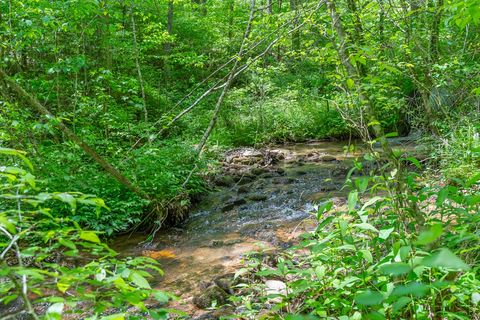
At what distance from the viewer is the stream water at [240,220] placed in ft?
14.6

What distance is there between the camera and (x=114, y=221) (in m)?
5.30

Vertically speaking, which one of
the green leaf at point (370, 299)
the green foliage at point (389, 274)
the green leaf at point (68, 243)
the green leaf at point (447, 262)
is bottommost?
the green foliage at point (389, 274)

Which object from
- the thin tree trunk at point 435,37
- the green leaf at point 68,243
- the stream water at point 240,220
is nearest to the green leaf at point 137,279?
the green leaf at point 68,243

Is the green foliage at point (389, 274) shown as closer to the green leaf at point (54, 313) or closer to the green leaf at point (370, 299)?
the green leaf at point (370, 299)

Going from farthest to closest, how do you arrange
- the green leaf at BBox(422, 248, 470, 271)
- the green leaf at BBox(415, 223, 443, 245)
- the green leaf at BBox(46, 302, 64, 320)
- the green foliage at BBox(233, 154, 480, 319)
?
the green foliage at BBox(233, 154, 480, 319)
the green leaf at BBox(46, 302, 64, 320)
the green leaf at BBox(415, 223, 443, 245)
the green leaf at BBox(422, 248, 470, 271)

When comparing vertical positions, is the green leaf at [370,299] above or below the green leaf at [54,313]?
below

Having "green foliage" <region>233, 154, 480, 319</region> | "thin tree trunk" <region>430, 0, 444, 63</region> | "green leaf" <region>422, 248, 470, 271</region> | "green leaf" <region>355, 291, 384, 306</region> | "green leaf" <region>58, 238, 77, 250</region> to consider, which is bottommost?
"green foliage" <region>233, 154, 480, 319</region>

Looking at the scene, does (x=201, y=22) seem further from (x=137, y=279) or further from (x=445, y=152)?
(x=137, y=279)

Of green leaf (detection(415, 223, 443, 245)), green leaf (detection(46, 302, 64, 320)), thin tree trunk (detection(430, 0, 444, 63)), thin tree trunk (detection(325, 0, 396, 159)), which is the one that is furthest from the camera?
thin tree trunk (detection(430, 0, 444, 63))

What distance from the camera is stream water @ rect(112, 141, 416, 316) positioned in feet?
14.6

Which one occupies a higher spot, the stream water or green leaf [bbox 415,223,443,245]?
green leaf [bbox 415,223,443,245]

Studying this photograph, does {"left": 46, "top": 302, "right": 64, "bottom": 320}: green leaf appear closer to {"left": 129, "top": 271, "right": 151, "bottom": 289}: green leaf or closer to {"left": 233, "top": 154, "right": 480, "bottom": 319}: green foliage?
{"left": 129, "top": 271, "right": 151, "bottom": 289}: green leaf

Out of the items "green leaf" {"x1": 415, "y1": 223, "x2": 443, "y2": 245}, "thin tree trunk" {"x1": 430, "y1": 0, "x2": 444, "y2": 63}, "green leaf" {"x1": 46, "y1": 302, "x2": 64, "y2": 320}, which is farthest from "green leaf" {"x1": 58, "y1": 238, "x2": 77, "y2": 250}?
"thin tree trunk" {"x1": 430, "y1": 0, "x2": 444, "y2": 63}

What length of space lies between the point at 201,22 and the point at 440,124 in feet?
36.1
